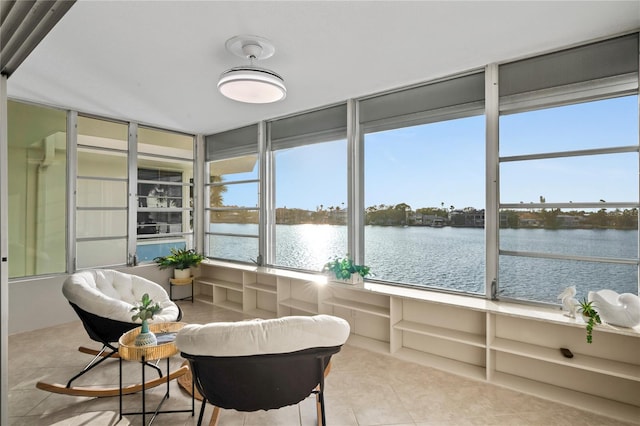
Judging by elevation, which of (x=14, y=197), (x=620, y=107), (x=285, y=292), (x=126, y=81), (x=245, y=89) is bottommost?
(x=285, y=292)

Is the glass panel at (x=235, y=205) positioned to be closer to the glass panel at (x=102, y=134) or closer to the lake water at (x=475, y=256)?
the lake water at (x=475, y=256)

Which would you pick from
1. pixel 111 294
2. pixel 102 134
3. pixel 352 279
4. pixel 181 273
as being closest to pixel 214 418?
pixel 111 294

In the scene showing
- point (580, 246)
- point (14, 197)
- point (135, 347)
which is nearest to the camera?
point (135, 347)

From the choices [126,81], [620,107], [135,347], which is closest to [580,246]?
[620,107]

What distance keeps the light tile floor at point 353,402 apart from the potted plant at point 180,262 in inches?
77.5

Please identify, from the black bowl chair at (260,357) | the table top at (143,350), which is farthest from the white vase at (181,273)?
the black bowl chair at (260,357)

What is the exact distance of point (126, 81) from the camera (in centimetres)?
337

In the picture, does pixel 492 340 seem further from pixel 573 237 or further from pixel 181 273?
pixel 181 273

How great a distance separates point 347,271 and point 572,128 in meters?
2.48

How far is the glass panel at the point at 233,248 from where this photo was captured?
5141 mm

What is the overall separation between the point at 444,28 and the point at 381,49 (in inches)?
20.4

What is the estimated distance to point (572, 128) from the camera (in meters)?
2.76

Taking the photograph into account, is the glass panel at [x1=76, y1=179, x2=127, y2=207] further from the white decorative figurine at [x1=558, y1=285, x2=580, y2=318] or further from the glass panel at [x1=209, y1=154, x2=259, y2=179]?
the white decorative figurine at [x1=558, y1=285, x2=580, y2=318]

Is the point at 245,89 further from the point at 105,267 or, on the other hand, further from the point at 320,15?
the point at 105,267
